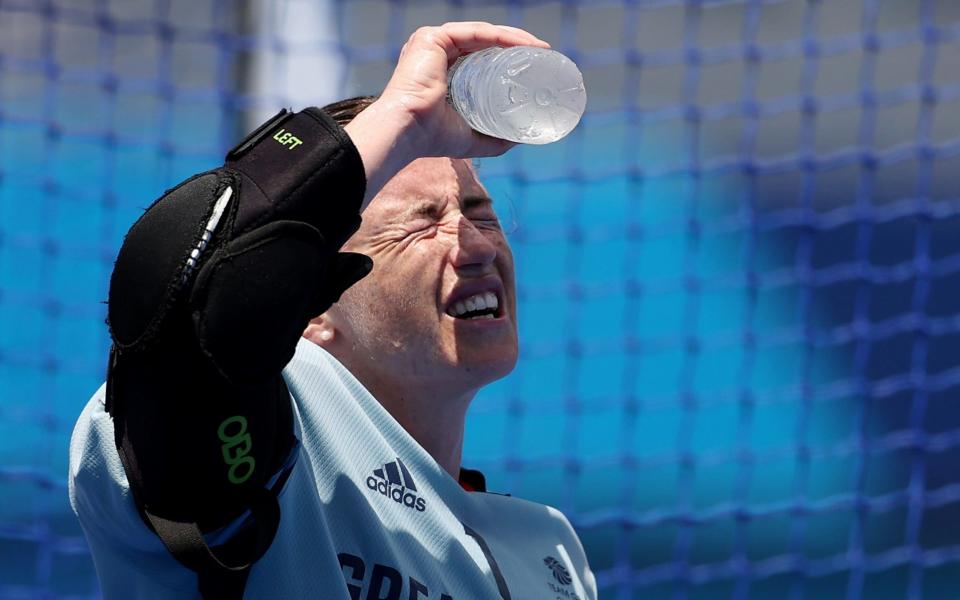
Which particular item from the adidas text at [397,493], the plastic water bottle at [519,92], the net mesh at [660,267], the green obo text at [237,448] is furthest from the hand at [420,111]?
the net mesh at [660,267]

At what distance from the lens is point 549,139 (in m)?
1.11

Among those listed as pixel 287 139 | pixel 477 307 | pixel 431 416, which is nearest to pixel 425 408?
pixel 431 416

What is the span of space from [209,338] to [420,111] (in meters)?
0.28

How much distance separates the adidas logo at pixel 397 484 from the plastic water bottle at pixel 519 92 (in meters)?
0.36

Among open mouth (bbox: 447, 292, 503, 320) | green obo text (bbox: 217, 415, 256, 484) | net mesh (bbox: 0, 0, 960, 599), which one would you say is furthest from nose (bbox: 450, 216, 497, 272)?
net mesh (bbox: 0, 0, 960, 599)

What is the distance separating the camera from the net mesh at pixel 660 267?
9.66ft

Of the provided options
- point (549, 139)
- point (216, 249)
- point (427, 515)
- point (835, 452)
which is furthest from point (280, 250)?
point (835, 452)

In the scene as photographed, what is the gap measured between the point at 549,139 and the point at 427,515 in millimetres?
414

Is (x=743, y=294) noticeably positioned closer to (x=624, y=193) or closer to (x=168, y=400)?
(x=624, y=193)

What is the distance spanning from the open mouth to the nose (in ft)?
0.11

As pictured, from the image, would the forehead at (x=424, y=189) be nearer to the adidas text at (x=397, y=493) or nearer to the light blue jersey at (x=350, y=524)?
the light blue jersey at (x=350, y=524)

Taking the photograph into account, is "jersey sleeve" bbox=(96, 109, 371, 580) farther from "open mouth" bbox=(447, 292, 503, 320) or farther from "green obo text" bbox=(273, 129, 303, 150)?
"open mouth" bbox=(447, 292, 503, 320)

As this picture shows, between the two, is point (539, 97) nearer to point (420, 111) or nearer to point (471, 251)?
point (420, 111)

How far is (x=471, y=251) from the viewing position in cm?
133
